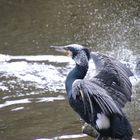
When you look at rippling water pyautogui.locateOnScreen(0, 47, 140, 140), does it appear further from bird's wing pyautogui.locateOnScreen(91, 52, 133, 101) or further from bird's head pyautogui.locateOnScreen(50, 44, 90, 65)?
bird's head pyautogui.locateOnScreen(50, 44, 90, 65)

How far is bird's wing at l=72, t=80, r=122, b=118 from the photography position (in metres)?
4.75

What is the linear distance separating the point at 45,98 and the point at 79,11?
4.56 metres

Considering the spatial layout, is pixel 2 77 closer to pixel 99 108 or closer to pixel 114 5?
pixel 99 108

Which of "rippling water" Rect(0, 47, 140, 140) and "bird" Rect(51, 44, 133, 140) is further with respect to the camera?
"rippling water" Rect(0, 47, 140, 140)

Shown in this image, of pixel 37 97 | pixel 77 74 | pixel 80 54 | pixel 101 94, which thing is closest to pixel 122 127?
pixel 101 94

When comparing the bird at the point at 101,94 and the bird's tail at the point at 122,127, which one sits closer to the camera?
the bird at the point at 101,94

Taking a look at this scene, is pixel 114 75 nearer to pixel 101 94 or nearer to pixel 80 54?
pixel 80 54

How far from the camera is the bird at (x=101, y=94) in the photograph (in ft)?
15.8

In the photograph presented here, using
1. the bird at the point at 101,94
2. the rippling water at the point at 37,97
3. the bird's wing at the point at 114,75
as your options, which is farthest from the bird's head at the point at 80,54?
the rippling water at the point at 37,97

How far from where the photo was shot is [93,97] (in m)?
4.78

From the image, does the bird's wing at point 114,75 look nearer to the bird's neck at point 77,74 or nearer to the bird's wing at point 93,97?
the bird's neck at point 77,74

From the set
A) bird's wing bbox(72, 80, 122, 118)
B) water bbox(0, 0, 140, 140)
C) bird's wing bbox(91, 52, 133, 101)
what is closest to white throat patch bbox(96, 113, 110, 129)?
bird's wing bbox(72, 80, 122, 118)

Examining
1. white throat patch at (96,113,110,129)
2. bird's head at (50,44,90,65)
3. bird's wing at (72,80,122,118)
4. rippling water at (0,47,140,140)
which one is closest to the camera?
bird's wing at (72,80,122,118)

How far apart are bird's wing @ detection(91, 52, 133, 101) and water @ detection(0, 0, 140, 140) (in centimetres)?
77
